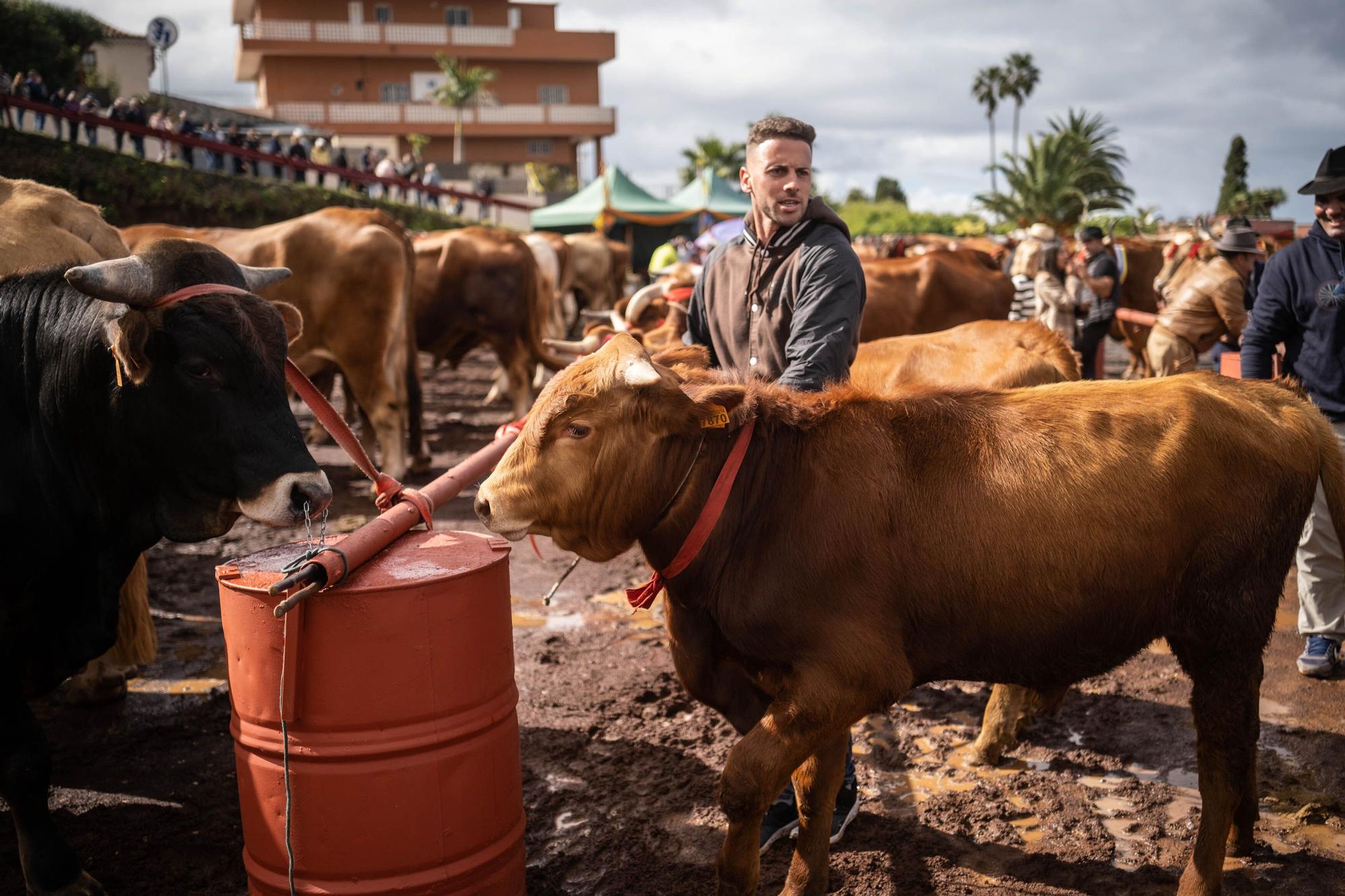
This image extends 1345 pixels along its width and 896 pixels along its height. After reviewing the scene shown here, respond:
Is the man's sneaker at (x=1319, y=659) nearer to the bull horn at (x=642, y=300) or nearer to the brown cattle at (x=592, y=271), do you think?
the bull horn at (x=642, y=300)

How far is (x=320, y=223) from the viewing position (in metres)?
8.12

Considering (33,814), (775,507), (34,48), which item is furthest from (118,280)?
(34,48)

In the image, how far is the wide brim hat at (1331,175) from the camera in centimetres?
427

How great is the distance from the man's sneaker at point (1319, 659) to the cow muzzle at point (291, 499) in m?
4.39

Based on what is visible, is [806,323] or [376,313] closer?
[806,323]

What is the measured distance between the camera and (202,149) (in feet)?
73.9

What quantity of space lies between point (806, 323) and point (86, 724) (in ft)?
11.5

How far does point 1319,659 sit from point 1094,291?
6206 millimetres

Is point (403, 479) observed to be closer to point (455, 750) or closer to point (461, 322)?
point (461, 322)

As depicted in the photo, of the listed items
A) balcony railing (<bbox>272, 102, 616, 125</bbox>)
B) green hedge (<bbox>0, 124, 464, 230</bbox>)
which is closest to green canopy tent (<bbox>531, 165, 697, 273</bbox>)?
green hedge (<bbox>0, 124, 464, 230</bbox>)

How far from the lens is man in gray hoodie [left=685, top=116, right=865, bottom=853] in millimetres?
3225

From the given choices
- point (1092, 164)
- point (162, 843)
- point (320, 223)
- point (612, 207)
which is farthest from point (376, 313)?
point (1092, 164)

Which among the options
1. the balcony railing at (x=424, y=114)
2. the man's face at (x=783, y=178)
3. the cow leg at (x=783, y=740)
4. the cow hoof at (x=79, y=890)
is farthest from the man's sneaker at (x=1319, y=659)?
the balcony railing at (x=424, y=114)

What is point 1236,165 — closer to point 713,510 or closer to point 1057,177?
point 1057,177
